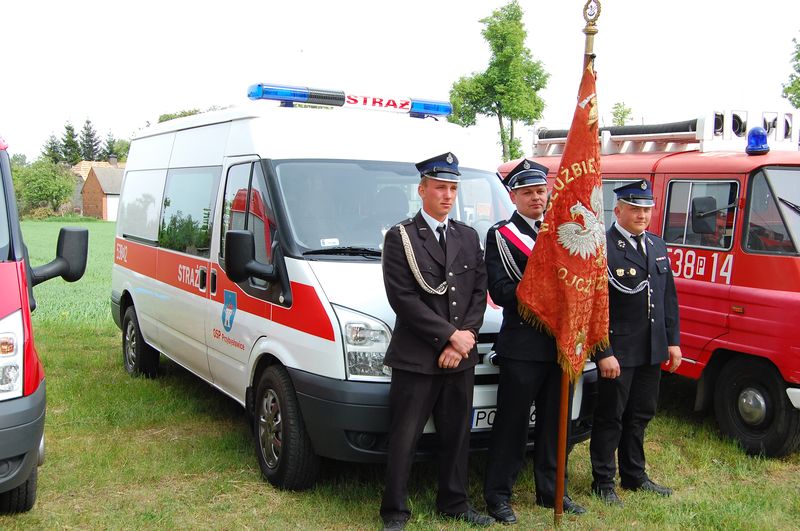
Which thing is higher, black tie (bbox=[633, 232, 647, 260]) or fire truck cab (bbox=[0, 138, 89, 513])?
black tie (bbox=[633, 232, 647, 260])

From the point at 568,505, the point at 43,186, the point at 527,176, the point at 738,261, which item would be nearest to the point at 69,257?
the point at 527,176

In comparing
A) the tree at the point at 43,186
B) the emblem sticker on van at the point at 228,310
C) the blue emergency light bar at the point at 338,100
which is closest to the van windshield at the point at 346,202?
the blue emergency light bar at the point at 338,100

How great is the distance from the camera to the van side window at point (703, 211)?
6258 mm

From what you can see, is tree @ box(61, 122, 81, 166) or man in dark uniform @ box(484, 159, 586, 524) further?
tree @ box(61, 122, 81, 166)

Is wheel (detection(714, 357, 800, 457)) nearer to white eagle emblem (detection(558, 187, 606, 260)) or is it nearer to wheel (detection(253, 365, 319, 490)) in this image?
white eagle emblem (detection(558, 187, 606, 260))

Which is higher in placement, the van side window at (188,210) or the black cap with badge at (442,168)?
the black cap with badge at (442,168)

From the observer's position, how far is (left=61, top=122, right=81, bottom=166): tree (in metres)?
109

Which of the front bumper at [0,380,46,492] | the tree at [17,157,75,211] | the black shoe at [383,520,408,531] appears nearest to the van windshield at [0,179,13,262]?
the front bumper at [0,380,46,492]

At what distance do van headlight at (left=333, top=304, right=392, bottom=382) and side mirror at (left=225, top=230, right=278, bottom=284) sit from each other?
672 millimetres

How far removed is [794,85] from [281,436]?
72.7 feet

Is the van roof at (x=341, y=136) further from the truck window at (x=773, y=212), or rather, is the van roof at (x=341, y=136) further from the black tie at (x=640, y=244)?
the truck window at (x=773, y=212)

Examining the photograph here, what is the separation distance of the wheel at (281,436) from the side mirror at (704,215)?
3567 mm

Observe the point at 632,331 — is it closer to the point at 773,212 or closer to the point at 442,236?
the point at 442,236

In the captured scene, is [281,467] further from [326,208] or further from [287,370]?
[326,208]
